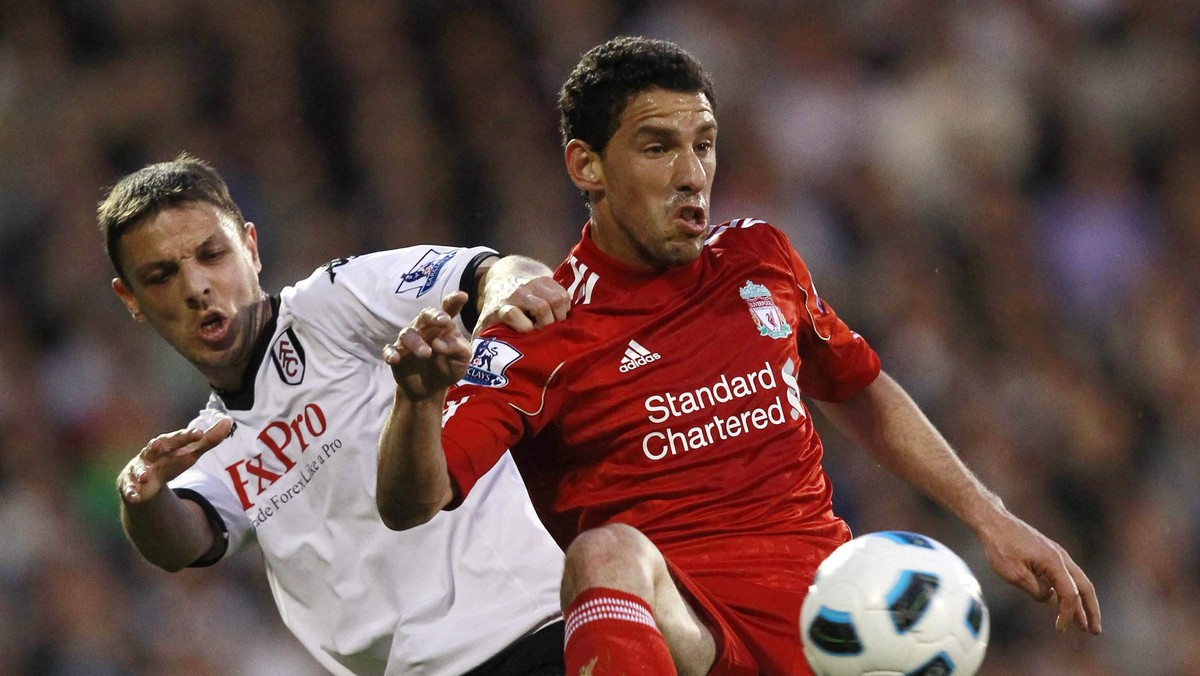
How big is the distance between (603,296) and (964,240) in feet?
17.4

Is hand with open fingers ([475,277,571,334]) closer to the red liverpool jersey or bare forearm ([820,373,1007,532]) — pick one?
the red liverpool jersey

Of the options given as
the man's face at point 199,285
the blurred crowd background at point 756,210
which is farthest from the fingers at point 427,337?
the blurred crowd background at point 756,210

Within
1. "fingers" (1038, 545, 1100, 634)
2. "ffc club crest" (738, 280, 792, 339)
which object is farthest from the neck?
"fingers" (1038, 545, 1100, 634)

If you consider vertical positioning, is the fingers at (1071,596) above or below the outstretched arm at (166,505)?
below

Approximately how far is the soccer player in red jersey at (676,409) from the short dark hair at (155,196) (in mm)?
1092

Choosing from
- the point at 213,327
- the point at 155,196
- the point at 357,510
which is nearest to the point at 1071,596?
the point at 357,510

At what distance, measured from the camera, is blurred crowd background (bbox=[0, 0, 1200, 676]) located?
799cm

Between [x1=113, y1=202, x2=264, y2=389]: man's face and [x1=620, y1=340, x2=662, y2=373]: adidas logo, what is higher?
[x1=113, y1=202, x2=264, y2=389]: man's face

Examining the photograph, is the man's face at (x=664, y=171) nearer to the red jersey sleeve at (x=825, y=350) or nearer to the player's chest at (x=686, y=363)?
the player's chest at (x=686, y=363)

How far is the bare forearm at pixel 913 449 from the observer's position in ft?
13.1

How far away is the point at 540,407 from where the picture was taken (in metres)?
3.67

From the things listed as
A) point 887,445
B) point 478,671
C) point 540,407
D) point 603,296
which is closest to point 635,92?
point 603,296

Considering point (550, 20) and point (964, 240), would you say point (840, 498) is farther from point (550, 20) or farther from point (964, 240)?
point (550, 20)

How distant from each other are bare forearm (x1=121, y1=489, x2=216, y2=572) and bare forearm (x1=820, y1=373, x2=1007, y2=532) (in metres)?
1.71
